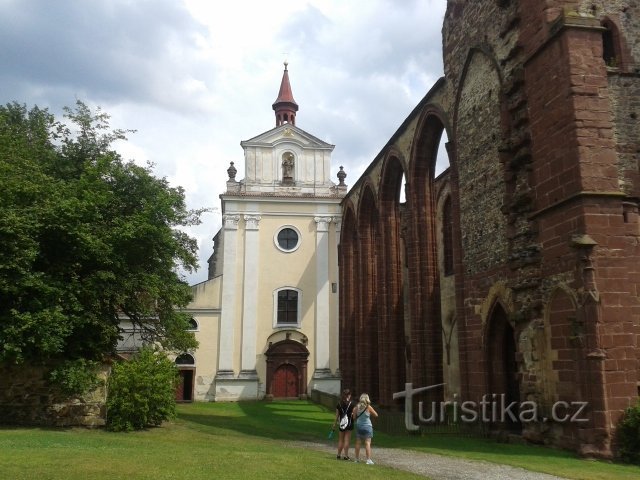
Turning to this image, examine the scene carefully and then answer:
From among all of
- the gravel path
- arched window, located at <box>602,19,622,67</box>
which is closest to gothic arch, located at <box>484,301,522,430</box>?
the gravel path

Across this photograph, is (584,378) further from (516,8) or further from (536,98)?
(516,8)

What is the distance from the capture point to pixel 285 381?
32.5m

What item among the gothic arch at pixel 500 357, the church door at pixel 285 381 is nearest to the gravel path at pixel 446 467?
the gothic arch at pixel 500 357

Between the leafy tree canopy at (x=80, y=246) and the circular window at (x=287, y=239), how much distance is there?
49.6ft

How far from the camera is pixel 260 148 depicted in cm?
3572

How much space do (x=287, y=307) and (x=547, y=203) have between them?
23.3m

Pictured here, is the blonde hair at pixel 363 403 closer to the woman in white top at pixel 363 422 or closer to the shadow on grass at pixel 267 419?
the woman in white top at pixel 363 422

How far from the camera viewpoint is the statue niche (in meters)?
35.7

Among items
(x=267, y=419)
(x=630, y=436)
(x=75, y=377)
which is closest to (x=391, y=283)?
(x=267, y=419)

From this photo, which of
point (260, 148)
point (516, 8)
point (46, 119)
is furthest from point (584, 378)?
point (260, 148)

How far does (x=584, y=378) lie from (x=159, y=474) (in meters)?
6.97

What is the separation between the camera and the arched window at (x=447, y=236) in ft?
72.2

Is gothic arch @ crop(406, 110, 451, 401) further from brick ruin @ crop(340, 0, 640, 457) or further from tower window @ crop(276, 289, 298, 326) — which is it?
tower window @ crop(276, 289, 298, 326)

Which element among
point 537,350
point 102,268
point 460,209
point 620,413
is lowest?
point 620,413
